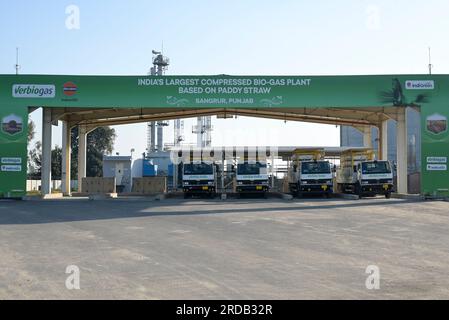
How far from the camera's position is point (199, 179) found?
33.7m

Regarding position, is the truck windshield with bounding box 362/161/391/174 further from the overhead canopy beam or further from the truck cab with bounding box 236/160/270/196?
the truck cab with bounding box 236/160/270/196

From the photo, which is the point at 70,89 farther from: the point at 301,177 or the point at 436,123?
the point at 436,123

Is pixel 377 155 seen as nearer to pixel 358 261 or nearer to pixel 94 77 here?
pixel 94 77

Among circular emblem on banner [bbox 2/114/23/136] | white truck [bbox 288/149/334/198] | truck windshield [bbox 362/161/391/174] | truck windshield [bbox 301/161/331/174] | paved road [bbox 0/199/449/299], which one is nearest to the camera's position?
paved road [bbox 0/199/449/299]

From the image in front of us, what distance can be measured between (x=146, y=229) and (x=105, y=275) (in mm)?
6796

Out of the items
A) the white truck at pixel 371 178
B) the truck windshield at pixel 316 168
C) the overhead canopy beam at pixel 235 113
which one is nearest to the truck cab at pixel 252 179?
the truck windshield at pixel 316 168

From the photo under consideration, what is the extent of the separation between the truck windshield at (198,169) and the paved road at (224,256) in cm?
1437

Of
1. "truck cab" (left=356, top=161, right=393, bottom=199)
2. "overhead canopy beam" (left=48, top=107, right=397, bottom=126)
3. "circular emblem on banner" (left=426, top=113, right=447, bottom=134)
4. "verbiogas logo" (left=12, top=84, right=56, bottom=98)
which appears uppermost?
"verbiogas logo" (left=12, top=84, right=56, bottom=98)

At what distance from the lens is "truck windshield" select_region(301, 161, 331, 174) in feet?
111

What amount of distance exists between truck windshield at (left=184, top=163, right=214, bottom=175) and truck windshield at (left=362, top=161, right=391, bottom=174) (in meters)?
9.16

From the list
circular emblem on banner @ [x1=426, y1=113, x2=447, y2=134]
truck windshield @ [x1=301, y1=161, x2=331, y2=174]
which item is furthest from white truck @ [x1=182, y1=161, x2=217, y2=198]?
circular emblem on banner @ [x1=426, y1=113, x2=447, y2=134]
